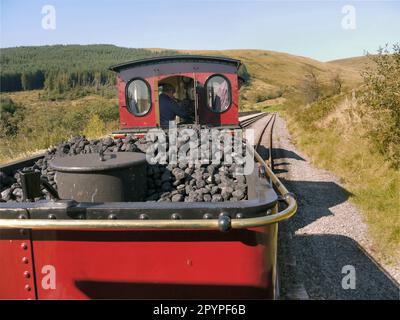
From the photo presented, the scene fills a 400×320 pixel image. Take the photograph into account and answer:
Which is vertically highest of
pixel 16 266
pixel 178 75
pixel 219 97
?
pixel 178 75

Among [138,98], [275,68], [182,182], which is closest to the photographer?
[182,182]

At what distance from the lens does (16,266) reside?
2.41 meters

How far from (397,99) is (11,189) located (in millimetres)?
9261

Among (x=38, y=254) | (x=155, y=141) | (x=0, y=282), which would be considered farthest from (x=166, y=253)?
(x=155, y=141)

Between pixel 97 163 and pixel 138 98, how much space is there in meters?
5.57

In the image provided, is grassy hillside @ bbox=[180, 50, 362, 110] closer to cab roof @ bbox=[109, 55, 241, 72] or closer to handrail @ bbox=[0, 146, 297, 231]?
cab roof @ bbox=[109, 55, 241, 72]

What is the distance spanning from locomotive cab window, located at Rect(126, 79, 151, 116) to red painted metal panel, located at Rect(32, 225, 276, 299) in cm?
616

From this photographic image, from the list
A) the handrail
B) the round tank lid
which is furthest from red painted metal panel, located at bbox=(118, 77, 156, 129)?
the handrail

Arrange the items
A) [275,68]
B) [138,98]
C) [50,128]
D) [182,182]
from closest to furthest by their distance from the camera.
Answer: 1. [182,182]
2. [138,98]
3. [50,128]
4. [275,68]

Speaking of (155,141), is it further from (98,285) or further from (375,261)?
(375,261)

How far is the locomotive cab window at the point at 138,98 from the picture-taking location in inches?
323

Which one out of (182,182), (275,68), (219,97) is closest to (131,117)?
(219,97)

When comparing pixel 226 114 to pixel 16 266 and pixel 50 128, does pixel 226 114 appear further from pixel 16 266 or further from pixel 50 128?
pixel 50 128

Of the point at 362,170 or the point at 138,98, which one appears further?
the point at 362,170
